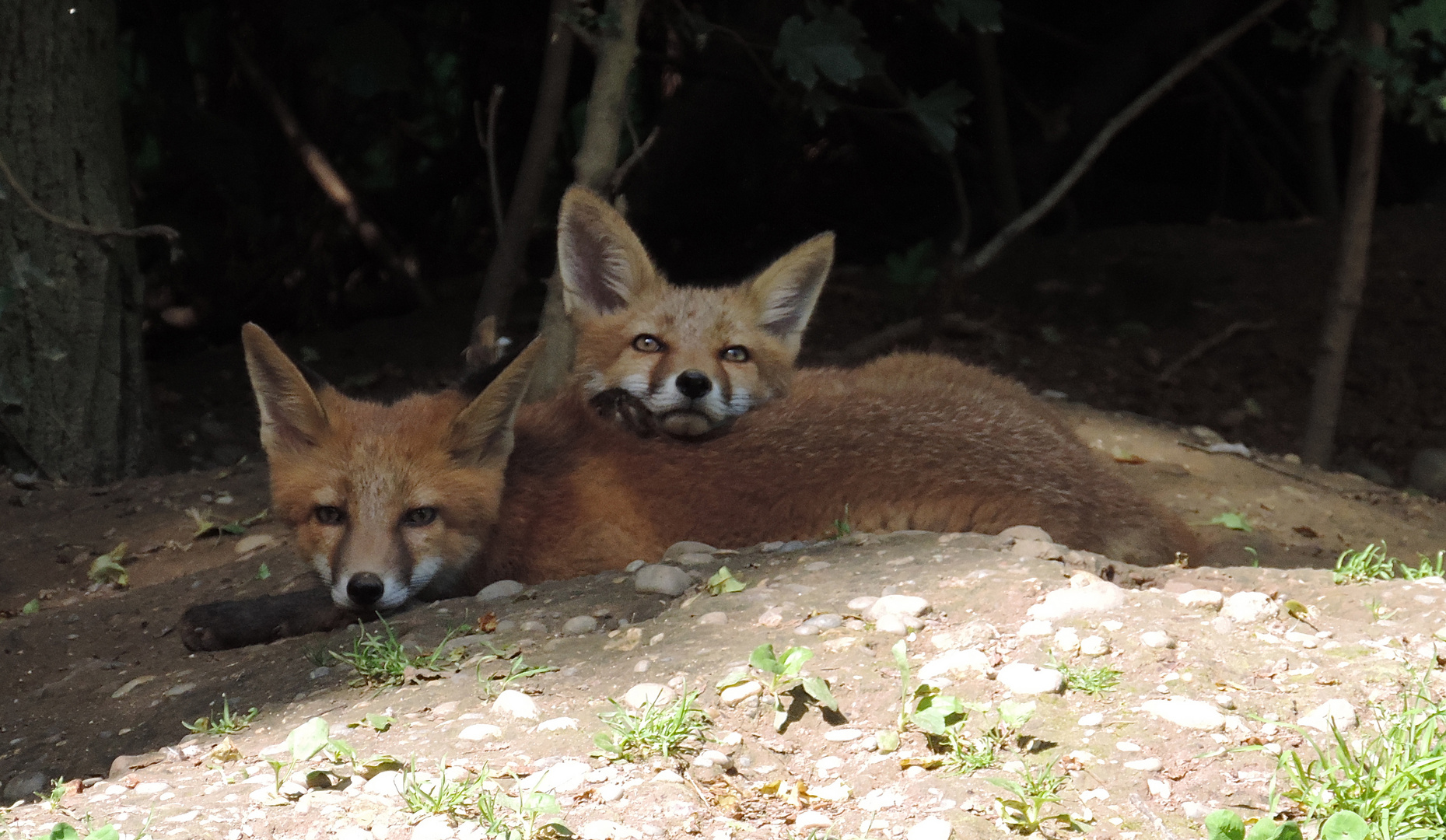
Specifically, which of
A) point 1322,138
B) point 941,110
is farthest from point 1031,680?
point 1322,138

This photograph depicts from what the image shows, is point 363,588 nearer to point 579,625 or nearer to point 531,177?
point 579,625

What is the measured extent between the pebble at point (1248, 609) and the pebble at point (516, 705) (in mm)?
1420

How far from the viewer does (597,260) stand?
468 cm

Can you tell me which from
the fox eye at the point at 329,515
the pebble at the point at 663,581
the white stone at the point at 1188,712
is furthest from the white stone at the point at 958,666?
the fox eye at the point at 329,515

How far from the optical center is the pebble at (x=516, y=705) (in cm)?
228

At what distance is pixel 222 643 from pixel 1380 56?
15.0 ft

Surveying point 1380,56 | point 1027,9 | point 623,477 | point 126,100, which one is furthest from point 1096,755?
point 1027,9

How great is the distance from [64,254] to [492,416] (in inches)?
96.8

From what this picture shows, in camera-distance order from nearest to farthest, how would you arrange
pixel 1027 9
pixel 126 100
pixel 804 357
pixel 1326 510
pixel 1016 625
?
1. pixel 1016 625
2. pixel 1326 510
3. pixel 126 100
4. pixel 804 357
5. pixel 1027 9

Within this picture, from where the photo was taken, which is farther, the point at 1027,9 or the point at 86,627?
the point at 1027,9

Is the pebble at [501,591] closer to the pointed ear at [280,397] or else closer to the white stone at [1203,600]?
the pointed ear at [280,397]

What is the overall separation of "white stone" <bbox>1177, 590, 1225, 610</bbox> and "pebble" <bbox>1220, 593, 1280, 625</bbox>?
16mm

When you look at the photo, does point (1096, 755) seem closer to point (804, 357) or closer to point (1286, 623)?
point (1286, 623)

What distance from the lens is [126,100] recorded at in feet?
20.3
